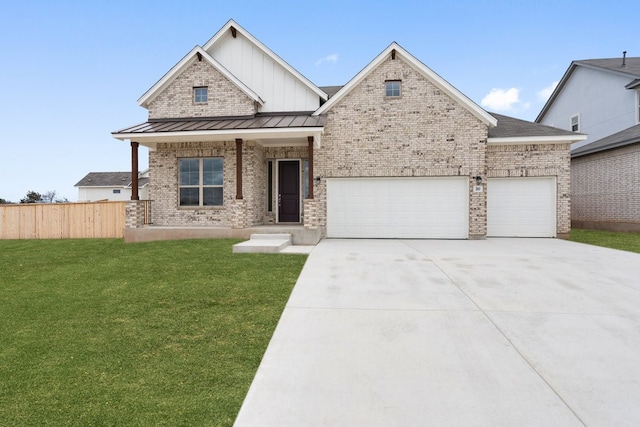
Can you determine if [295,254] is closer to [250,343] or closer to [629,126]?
[250,343]

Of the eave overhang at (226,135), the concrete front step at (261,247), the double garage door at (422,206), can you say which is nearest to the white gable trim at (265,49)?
the eave overhang at (226,135)

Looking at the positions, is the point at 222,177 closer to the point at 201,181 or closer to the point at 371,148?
the point at 201,181

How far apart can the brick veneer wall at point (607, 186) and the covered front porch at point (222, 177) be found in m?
13.9

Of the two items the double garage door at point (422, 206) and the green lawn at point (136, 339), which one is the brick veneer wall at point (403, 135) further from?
the green lawn at point (136, 339)

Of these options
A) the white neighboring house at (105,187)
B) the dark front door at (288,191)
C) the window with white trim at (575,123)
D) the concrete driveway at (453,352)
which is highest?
the window with white trim at (575,123)

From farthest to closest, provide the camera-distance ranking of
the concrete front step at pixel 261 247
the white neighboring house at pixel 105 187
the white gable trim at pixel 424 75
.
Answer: the white neighboring house at pixel 105 187, the white gable trim at pixel 424 75, the concrete front step at pixel 261 247

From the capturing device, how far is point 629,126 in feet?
58.5

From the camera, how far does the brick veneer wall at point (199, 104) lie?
520 inches

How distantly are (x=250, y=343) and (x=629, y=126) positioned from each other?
2253 cm

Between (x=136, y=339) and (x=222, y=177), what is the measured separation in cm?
971

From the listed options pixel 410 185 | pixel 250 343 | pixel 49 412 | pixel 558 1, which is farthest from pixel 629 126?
pixel 49 412

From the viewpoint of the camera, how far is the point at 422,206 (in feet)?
43.0

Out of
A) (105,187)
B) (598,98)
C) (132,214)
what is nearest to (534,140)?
(598,98)

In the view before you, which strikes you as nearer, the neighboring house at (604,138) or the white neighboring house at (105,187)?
the neighboring house at (604,138)
